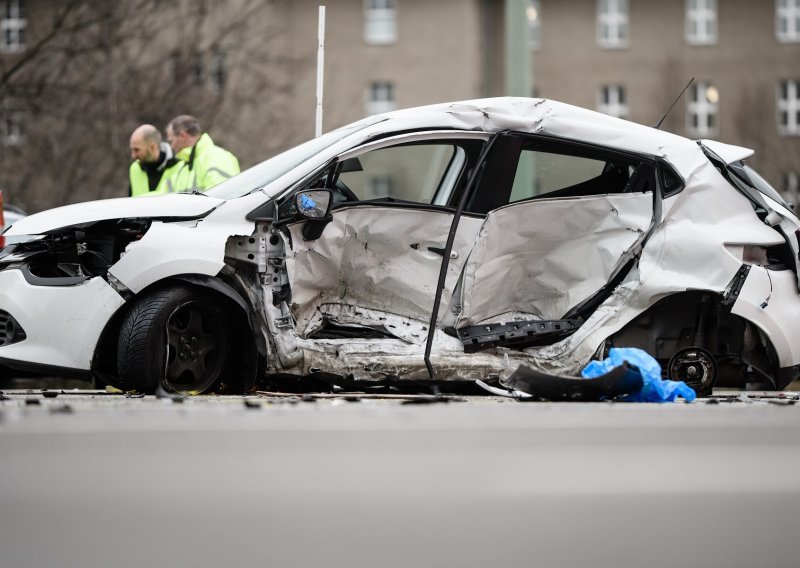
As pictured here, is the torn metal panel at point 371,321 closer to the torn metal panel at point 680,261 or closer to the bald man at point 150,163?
the torn metal panel at point 680,261

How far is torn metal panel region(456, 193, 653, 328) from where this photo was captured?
26.5 feet

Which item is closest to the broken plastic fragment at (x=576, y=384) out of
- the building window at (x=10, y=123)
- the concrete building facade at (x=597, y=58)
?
the building window at (x=10, y=123)

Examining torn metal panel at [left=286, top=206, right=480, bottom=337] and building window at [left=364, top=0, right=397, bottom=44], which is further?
building window at [left=364, top=0, right=397, bottom=44]

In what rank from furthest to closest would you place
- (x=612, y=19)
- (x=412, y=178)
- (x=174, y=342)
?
(x=612, y=19), (x=412, y=178), (x=174, y=342)

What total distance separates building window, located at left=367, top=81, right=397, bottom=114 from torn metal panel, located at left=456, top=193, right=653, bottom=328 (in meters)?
43.2

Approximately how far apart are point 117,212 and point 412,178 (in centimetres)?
185

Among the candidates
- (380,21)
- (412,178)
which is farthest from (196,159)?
(380,21)

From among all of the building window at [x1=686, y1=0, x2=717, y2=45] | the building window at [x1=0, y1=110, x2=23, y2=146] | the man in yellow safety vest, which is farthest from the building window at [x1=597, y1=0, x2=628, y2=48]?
the man in yellow safety vest

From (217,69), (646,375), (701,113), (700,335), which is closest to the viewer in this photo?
(646,375)

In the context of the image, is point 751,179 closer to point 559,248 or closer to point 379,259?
point 559,248

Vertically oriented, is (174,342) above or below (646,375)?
above

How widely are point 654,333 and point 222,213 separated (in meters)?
2.49

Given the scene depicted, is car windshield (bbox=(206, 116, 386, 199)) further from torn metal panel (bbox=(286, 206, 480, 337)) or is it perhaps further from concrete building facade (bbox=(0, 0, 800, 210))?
concrete building facade (bbox=(0, 0, 800, 210))

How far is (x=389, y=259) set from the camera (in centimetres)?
798
